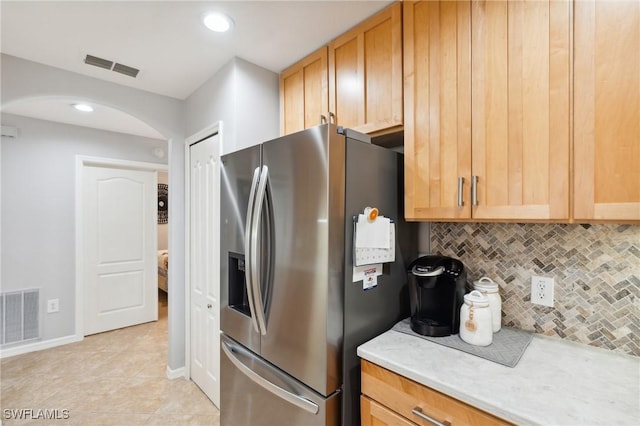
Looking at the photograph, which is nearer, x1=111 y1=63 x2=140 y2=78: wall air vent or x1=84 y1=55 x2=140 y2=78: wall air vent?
x1=84 y1=55 x2=140 y2=78: wall air vent

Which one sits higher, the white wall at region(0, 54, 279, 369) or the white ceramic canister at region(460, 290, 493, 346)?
the white wall at region(0, 54, 279, 369)

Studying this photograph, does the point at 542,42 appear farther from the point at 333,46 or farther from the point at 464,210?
the point at 333,46

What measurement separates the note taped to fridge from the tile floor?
1756mm

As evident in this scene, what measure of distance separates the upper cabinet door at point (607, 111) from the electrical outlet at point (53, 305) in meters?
4.60

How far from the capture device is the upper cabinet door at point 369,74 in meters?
1.44

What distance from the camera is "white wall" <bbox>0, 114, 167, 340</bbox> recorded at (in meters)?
3.09

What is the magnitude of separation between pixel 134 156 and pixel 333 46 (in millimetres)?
3353

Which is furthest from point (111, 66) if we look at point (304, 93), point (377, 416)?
point (377, 416)

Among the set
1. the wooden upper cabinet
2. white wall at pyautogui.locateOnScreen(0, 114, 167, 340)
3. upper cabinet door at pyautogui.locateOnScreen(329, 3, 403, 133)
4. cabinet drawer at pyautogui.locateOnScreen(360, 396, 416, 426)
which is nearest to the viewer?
cabinet drawer at pyautogui.locateOnScreen(360, 396, 416, 426)

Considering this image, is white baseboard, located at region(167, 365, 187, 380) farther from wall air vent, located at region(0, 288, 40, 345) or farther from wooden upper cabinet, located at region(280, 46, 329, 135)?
wooden upper cabinet, located at region(280, 46, 329, 135)

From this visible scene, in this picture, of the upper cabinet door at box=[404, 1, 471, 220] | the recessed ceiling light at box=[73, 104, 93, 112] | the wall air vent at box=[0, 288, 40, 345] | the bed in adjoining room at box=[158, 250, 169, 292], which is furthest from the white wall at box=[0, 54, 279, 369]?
the bed in adjoining room at box=[158, 250, 169, 292]

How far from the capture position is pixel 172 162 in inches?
102

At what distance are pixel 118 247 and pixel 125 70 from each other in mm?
2558

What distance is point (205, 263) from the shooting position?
7.48 feet
